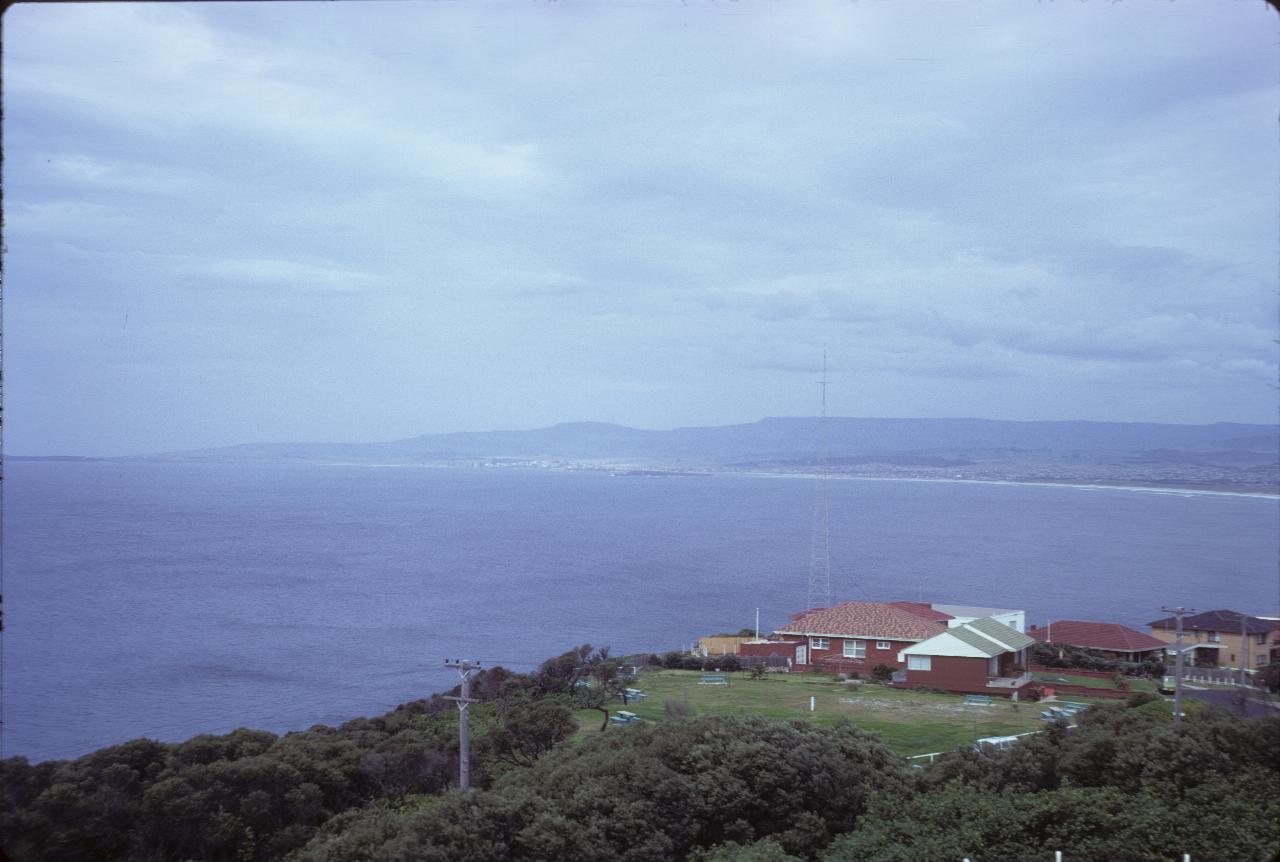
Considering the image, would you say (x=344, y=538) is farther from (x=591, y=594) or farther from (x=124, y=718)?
(x=124, y=718)

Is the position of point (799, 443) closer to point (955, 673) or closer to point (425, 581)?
point (425, 581)

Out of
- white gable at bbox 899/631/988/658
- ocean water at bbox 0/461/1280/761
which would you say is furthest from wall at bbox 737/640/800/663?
ocean water at bbox 0/461/1280/761

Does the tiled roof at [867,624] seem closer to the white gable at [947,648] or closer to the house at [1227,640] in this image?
the white gable at [947,648]

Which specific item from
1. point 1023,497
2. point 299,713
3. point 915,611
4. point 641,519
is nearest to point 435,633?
point 299,713

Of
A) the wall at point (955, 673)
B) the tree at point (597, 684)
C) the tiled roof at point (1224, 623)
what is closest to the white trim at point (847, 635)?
the wall at point (955, 673)

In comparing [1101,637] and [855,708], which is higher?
[855,708]

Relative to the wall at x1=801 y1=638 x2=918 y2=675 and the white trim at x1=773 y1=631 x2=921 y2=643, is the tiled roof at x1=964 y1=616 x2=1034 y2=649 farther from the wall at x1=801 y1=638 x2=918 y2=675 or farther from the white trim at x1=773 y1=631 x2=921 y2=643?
the wall at x1=801 y1=638 x2=918 y2=675

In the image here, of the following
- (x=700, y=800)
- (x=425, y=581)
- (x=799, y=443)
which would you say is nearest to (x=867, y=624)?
(x=700, y=800)
